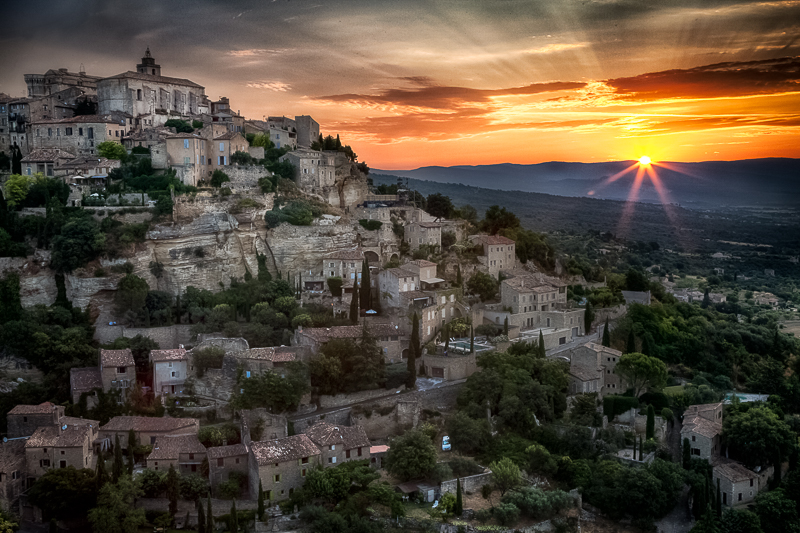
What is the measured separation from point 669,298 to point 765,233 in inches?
1112

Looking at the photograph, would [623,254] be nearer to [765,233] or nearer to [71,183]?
[765,233]

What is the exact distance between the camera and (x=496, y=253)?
36562 millimetres

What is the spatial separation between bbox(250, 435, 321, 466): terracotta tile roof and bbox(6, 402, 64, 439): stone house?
6.78 metres

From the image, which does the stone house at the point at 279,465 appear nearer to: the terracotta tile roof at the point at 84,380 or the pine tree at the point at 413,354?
the pine tree at the point at 413,354

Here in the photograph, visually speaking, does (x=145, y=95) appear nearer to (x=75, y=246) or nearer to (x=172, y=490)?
(x=75, y=246)

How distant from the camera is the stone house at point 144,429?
936 inches

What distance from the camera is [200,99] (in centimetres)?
4219

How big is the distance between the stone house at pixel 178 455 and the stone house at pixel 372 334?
227 inches

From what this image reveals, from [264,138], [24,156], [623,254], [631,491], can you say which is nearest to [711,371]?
[631,491]

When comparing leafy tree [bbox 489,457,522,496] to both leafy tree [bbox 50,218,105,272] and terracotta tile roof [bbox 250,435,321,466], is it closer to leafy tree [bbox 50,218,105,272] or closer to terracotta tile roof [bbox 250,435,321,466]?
terracotta tile roof [bbox 250,435,321,466]

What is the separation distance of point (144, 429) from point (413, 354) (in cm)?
961

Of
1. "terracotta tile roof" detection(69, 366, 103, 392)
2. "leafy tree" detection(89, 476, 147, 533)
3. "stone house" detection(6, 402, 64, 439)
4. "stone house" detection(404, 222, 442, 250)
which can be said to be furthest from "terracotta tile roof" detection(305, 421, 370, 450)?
"stone house" detection(404, 222, 442, 250)

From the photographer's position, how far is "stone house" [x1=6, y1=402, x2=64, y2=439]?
2403cm

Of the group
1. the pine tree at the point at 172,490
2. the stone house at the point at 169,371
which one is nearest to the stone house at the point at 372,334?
the stone house at the point at 169,371
